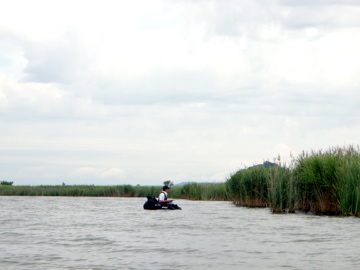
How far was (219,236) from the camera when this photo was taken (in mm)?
19047

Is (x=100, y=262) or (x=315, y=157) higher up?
(x=315, y=157)

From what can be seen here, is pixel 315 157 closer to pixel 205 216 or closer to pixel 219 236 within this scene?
pixel 205 216

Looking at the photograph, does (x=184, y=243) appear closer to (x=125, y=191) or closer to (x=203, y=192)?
(x=203, y=192)

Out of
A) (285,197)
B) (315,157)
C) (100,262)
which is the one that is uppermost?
(315,157)

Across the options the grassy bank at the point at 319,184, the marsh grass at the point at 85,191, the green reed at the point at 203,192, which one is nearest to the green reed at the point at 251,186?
the grassy bank at the point at 319,184

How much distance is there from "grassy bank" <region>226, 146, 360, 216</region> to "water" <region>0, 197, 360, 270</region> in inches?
49.3

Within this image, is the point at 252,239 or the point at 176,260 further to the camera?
the point at 252,239

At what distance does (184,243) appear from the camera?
17.2m

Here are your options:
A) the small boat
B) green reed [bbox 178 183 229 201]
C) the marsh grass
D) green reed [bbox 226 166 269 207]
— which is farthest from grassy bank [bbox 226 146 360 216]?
the marsh grass

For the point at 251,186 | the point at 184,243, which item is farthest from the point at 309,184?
the point at 184,243

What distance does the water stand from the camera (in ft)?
43.8

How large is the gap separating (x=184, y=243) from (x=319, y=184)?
38.3 feet

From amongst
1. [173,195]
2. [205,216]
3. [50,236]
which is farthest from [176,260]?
[173,195]

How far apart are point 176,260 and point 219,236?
17.9ft
